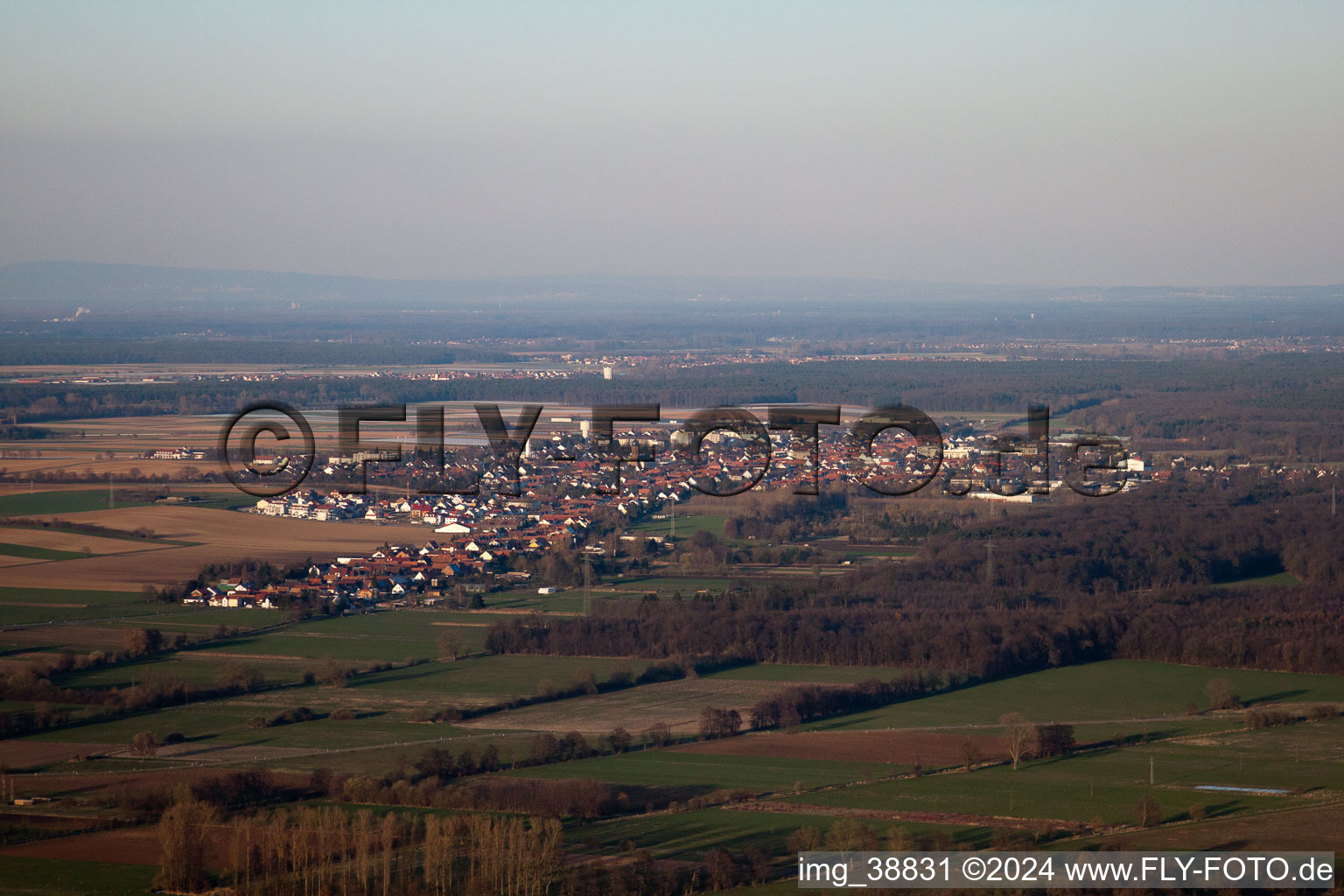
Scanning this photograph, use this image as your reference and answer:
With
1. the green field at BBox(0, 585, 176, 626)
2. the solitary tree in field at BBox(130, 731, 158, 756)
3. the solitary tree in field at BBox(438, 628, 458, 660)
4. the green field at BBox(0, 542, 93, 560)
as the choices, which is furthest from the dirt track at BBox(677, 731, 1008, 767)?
the green field at BBox(0, 542, 93, 560)

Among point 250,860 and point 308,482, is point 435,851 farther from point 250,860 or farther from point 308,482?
point 308,482

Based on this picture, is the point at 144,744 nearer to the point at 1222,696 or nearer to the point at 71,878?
the point at 71,878

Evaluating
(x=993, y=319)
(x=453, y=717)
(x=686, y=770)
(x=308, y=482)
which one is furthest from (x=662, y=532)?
(x=993, y=319)

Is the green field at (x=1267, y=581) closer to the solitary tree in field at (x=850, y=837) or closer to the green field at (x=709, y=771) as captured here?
the green field at (x=709, y=771)

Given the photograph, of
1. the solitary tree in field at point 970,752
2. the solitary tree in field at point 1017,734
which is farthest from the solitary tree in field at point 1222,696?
the solitary tree in field at point 970,752

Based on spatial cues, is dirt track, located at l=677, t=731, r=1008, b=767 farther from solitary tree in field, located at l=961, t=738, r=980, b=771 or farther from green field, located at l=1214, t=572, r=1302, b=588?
green field, located at l=1214, t=572, r=1302, b=588
